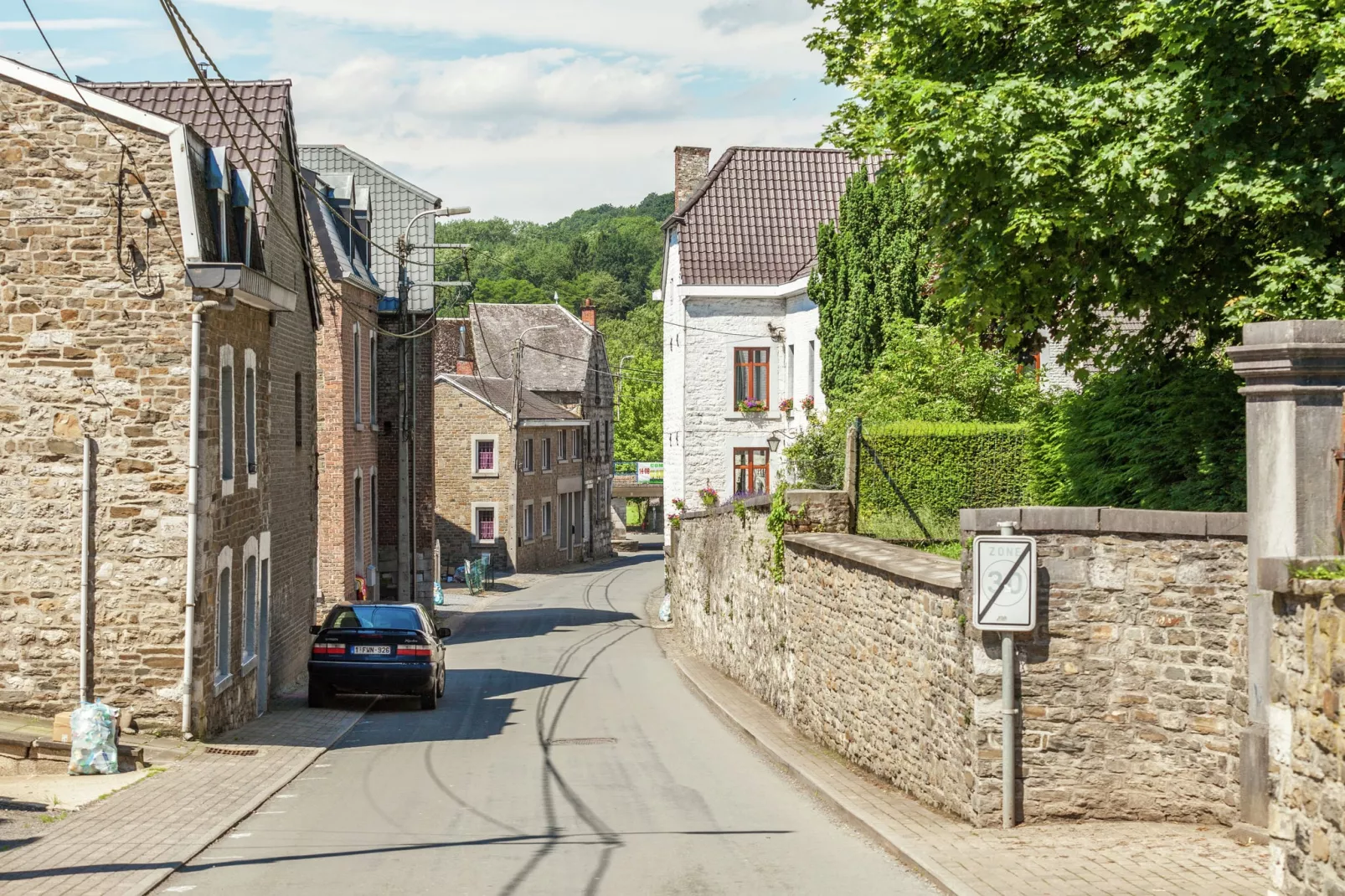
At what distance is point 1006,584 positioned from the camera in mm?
10547

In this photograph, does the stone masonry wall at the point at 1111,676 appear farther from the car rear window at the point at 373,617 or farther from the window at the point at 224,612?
the car rear window at the point at 373,617

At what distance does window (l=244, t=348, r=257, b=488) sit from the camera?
18.5 m

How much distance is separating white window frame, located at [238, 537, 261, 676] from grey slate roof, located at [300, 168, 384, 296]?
40.1ft

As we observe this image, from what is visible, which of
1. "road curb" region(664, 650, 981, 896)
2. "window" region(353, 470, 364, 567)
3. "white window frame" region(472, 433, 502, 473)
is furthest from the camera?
"white window frame" region(472, 433, 502, 473)

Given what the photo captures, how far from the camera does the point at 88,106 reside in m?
15.0

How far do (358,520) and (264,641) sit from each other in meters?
12.9

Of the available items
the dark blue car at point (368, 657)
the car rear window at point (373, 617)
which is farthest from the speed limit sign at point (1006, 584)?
the car rear window at point (373, 617)

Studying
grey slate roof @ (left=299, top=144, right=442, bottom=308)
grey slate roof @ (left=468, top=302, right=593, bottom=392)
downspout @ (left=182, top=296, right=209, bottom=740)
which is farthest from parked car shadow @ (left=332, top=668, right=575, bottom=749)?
grey slate roof @ (left=468, top=302, right=593, bottom=392)

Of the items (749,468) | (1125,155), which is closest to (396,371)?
(749,468)

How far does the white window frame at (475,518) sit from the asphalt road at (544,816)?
3475 cm

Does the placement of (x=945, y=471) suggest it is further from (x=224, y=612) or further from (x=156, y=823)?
(x=156, y=823)

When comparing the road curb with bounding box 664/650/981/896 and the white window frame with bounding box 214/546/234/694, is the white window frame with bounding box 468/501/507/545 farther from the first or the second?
the white window frame with bounding box 214/546/234/694

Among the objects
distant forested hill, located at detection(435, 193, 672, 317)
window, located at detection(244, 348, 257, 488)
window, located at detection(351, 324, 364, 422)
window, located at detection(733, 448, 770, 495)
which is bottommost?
window, located at detection(733, 448, 770, 495)

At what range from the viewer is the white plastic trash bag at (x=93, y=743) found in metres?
13.5
